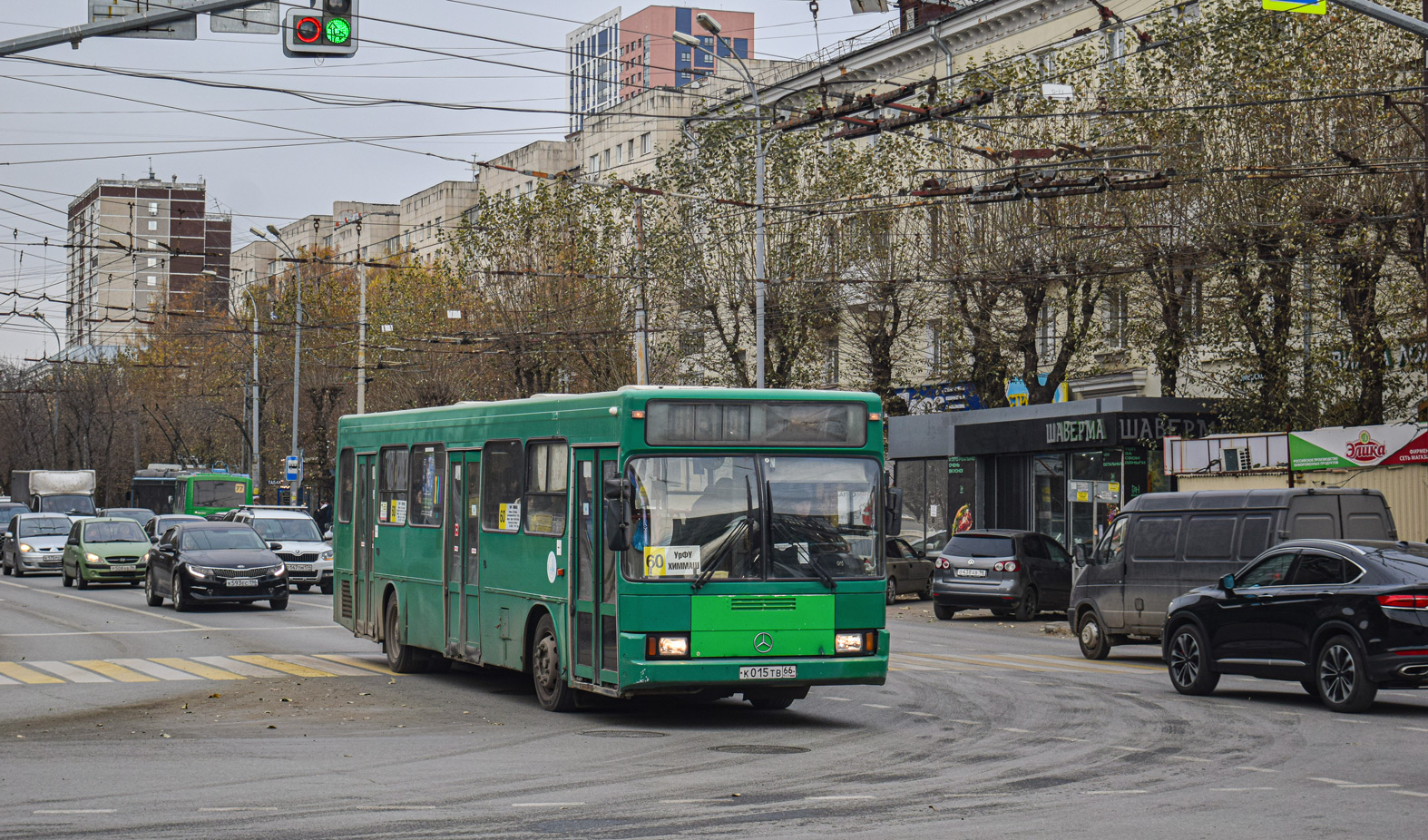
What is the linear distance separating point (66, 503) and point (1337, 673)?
2022 inches

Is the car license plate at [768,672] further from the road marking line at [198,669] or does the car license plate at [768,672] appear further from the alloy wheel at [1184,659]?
the road marking line at [198,669]

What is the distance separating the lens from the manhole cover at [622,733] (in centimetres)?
1296

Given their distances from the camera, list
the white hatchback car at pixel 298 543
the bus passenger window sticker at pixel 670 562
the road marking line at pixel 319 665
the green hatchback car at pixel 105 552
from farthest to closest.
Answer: the green hatchback car at pixel 105 552 → the white hatchback car at pixel 298 543 → the road marking line at pixel 319 665 → the bus passenger window sticker at pixel 670 562

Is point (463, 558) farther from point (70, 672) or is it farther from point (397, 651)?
point (70, 672)

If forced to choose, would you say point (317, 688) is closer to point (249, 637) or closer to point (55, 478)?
point (249, 637)

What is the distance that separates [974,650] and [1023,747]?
10.4 meters

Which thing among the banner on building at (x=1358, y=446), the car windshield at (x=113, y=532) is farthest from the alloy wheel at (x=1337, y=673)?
the car windshield at (x=113, y=532)

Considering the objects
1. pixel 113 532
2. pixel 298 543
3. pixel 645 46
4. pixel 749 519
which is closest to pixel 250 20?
pixel 749 519

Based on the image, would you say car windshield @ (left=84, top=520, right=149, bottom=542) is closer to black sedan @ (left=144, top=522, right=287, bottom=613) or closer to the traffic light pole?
black sedan @ (left=144, top=522, right=287, bottom=613)

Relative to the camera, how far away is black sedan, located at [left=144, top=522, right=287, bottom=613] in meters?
29.1

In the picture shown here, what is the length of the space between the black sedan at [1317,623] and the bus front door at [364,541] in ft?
27.9

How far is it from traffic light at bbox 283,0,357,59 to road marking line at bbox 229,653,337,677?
6.90m

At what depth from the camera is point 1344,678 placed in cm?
1470

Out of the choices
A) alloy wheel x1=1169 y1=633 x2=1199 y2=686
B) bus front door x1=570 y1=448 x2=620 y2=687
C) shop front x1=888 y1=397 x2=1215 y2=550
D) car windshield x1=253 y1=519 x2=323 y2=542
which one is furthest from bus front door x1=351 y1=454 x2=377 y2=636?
shop front x1=888 y1=397 x2=1215 y2=550
